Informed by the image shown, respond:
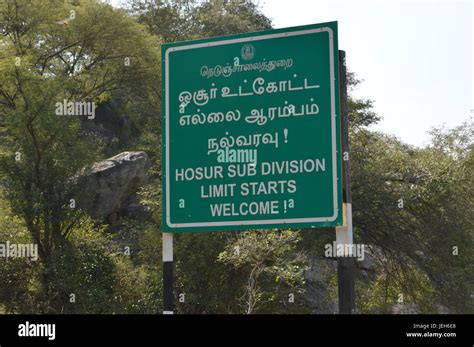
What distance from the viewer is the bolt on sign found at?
969cm

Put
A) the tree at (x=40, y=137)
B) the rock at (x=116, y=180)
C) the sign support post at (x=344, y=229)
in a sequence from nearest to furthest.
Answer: the sign support post at (x=344, y=229)
the tree at (x=40, y=137)
the rock at (x=116, y=180)

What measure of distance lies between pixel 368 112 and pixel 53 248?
11.8 m

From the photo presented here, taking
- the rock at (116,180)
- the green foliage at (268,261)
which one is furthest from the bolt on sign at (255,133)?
the rock at (116,180)

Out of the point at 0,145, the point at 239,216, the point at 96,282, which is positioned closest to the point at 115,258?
the point at 96,282

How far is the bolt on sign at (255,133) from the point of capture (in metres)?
9.69

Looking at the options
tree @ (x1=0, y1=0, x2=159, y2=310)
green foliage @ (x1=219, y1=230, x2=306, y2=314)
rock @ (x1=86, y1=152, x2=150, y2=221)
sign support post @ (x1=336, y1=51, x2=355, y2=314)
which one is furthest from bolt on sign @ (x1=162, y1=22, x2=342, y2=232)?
rock @ (x1=86, y1=152, x2=150, y2=221)

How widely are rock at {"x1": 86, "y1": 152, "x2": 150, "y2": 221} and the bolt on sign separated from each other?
19366 mm

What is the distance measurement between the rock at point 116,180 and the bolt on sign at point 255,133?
19.4m

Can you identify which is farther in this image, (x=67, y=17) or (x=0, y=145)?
(x=67, y=17)

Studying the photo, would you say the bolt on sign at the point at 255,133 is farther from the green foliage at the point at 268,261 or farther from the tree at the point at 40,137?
the tree at the point at 40,137

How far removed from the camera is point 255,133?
996 centimetres

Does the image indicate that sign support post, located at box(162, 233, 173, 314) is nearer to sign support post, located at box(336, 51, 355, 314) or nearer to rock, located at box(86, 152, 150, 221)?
sign support post, located at box(336, 51, 355, 314)

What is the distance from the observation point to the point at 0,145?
86.6ft
